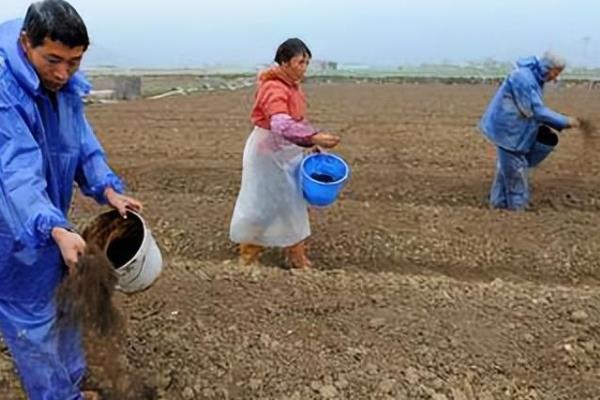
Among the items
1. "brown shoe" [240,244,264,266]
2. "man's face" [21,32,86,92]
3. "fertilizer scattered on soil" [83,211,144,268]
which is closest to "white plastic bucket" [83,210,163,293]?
"fertilizer scattered on soil" [83,211,144,268]

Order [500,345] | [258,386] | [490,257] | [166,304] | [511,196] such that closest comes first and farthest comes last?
[258,386]
[500,345]
[166,304]
[490,257]
[511,196]

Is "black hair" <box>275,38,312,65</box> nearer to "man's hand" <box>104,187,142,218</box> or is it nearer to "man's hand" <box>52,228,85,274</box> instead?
"man's hand" <box>104,187,142,218</box>

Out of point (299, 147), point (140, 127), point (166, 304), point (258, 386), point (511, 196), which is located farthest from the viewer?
point (140, 127)

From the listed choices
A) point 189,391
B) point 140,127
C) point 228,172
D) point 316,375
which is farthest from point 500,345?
point 140,127

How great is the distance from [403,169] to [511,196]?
216cm

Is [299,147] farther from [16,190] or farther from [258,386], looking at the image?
[16,190]

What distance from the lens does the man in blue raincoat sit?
2203 millimetres

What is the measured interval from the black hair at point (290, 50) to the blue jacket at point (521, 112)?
2308 millimetres

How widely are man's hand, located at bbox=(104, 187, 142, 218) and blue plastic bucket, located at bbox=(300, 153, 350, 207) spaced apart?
1.94m

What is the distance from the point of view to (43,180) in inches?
88.3

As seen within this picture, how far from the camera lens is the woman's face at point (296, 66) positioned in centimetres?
441

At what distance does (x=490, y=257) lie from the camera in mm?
5539

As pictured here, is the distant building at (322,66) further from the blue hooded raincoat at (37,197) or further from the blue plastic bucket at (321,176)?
the blue hooded raincoat at (37,197)

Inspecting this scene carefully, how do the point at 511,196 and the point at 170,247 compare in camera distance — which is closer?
the point at 170,247
